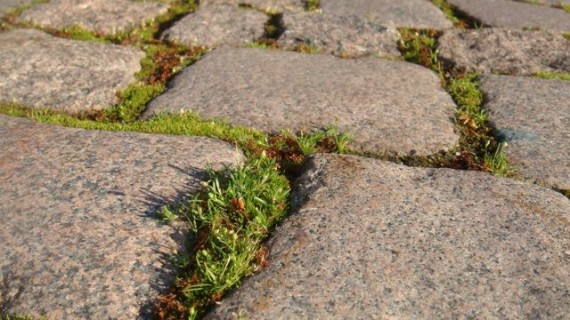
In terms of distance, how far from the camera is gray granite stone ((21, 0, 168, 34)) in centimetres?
523

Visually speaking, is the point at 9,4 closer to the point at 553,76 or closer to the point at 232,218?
the point at 232,218

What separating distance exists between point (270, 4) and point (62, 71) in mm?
2571

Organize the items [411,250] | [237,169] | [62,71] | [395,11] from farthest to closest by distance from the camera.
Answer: [395,11] < [62,71] < [237,169] < [411,250]

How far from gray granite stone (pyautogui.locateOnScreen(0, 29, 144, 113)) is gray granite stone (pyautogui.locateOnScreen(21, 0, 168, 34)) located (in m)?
0.56

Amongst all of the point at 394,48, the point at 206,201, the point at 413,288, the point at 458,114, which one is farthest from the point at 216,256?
the point at 394,48

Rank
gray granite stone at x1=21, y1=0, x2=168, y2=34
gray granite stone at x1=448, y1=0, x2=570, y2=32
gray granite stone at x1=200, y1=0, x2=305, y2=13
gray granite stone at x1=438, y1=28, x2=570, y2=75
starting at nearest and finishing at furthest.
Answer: gray granite stone at x1=438, y1=28, x2=570, y2=75 → gray granite stone at x1=21, y1=0, x2=168, y2=34 → gray granite stone at x1=448, y1=0, x2=570, y2=32 → gray granite stone at x1=200, y1=0, x2=305, y2=13

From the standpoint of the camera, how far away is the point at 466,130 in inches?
138

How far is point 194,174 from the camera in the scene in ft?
9.39

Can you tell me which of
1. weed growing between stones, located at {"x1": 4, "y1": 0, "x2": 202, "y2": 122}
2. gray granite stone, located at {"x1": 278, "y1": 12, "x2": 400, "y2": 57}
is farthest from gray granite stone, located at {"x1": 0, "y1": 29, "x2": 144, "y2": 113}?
gray granite stone, located at {"x1": 278, "y1": 12, "x2": 400, "y2": 57}

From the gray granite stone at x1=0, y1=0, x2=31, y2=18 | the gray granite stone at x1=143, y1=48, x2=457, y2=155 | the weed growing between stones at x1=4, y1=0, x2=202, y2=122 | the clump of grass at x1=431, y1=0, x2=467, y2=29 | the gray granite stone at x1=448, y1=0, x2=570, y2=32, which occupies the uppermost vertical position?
the gray granite stone at x1=143, y1=48, x2=457, y2=155

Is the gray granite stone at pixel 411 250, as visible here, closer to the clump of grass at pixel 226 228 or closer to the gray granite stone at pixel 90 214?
the clump of grass at pixel 226 228

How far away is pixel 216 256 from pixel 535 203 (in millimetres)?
1551

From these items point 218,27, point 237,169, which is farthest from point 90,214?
point 218,27

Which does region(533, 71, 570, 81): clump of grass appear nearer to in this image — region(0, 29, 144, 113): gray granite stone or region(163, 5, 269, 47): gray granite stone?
region(163, 5, 269, 47): gray granite stone
